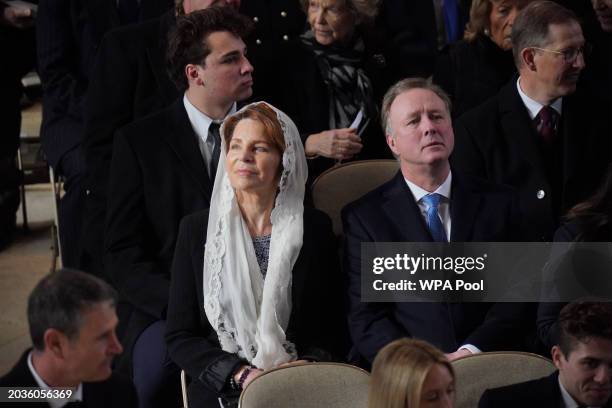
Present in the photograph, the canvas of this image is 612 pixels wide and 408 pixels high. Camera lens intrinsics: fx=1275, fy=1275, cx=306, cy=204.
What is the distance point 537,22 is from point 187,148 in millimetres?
1271

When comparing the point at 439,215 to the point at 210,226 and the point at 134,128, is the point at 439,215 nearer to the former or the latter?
Answer: the point at 210,226

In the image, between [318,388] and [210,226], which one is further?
[210,226]

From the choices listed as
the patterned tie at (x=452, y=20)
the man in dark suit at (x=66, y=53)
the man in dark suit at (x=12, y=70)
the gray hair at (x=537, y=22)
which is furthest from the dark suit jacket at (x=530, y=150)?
the man in dark suit at (x=12, y=70)

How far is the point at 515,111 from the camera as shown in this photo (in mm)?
4348

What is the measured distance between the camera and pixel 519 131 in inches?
170

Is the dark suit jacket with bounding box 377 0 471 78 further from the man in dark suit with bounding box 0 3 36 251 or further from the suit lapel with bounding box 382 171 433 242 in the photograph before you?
the man in dark suit with bounding box 0 3 36 251

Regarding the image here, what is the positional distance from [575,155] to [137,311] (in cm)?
157

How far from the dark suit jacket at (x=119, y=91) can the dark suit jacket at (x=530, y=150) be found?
105 cm

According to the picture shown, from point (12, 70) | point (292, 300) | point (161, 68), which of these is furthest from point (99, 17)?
point (292, 300)

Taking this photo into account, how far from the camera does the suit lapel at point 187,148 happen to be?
4066 millimetres

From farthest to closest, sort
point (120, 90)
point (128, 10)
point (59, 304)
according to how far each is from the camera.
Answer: point (128, 10) → point (120, 90) → point (59, 304)

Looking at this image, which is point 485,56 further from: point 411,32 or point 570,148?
point 570,148

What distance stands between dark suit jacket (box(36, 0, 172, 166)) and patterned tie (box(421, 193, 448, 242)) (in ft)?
5.24

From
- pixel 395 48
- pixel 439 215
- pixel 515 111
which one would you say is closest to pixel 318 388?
pixel 439 215
